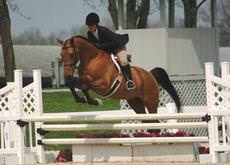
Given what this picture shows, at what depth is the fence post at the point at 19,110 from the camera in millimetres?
10484

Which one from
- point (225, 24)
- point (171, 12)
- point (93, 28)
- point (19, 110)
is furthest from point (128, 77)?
point (225, 24)

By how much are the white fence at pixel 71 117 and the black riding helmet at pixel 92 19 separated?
4.76 ft

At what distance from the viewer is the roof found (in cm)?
5334

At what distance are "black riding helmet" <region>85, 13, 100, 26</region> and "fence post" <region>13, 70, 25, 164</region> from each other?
150cm

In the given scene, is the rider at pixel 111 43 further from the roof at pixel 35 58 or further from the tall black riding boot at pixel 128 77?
the roof at pixel 35 58

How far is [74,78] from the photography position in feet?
30.6

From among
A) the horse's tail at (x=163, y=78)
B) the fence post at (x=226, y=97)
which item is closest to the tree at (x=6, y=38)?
the horse's tail at (x=163, y=78)

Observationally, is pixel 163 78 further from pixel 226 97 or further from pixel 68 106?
pixel 68 106

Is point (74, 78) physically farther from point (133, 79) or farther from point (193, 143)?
point (193, 143)

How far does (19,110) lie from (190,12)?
8591 mm

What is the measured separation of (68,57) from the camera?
30.3 feet

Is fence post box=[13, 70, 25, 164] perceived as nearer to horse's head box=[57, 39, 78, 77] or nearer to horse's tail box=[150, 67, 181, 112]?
horse's head box=[57, 39, 78, 77]

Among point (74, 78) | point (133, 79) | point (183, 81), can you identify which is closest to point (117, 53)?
point (133, 79)

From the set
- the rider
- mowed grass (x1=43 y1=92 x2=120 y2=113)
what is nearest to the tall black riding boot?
the rider
